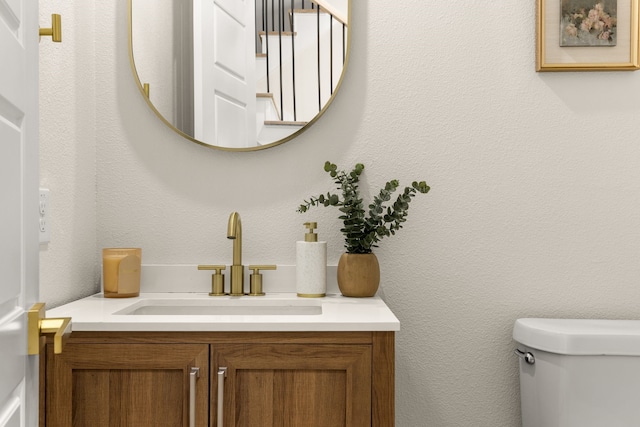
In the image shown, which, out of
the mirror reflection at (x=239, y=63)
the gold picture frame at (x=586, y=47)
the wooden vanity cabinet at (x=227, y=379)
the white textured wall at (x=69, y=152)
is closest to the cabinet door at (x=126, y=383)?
the wooden vanity cabinet at (x=227, y=379)

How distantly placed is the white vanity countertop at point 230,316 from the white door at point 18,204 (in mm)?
349

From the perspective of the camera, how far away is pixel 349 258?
4.87 ft

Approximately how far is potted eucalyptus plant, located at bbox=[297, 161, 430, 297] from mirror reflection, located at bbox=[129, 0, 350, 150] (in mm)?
226

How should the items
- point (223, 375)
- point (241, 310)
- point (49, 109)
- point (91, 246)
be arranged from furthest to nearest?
1. point (91, 246)
2. point (241, 310)
3. point (49, 109)
4. point (223, 375)

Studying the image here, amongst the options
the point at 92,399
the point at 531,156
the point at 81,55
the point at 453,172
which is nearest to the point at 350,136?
the point at 453,172

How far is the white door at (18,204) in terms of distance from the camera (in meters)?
0.65

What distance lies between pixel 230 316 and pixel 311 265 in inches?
12.7

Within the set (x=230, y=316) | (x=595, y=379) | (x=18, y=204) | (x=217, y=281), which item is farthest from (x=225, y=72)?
(x=595, y=379)

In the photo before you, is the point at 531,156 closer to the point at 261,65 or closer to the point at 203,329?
the point at 261,65

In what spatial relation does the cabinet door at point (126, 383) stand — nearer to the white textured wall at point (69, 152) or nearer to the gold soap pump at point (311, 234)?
the white textured wall at point (69, 152)

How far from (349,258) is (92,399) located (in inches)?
25.2

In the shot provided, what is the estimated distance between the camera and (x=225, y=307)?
57.6 inches

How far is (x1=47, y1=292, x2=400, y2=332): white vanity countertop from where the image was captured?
1.13 metres

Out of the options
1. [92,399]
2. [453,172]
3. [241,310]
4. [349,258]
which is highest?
[453,172]
